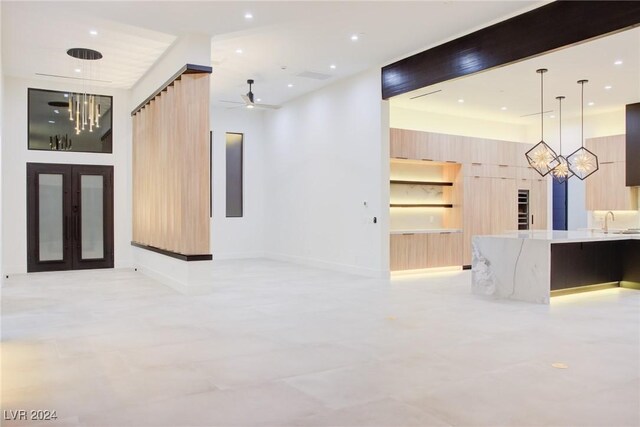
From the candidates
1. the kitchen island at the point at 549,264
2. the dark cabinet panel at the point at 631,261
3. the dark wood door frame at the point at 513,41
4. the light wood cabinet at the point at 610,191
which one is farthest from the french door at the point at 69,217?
the light wood cabinet at the point at 610,191

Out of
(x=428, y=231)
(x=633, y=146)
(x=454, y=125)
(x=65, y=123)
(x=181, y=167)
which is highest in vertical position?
(x=454, y=125)

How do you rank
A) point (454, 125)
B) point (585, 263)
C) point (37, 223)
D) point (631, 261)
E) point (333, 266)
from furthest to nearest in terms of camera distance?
point (454, 125) → point (333, 266) → point (37, 223) → point (631, 261) → point (585, 263)

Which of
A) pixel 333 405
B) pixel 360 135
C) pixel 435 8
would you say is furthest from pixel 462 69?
pixel 333 405

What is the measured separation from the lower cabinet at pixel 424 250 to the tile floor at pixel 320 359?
212 centimetres

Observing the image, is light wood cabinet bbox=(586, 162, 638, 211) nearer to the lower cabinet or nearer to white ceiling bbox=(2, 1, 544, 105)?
the lower cabinet

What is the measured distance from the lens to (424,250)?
1055 cm

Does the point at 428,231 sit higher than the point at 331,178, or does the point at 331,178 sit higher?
the point at 331,178

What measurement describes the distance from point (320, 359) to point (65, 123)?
953cm

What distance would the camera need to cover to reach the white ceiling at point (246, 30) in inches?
274

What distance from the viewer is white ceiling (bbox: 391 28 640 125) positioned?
792 centimetres

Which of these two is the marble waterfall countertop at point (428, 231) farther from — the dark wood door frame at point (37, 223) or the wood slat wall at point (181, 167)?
the dark wood door frame at point (37, 223)

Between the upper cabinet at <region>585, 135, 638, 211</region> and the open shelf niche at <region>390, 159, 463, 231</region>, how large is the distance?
3.48 meters

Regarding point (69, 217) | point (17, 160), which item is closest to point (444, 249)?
point (69, 217)

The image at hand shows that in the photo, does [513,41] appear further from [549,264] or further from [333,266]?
[333,266]
